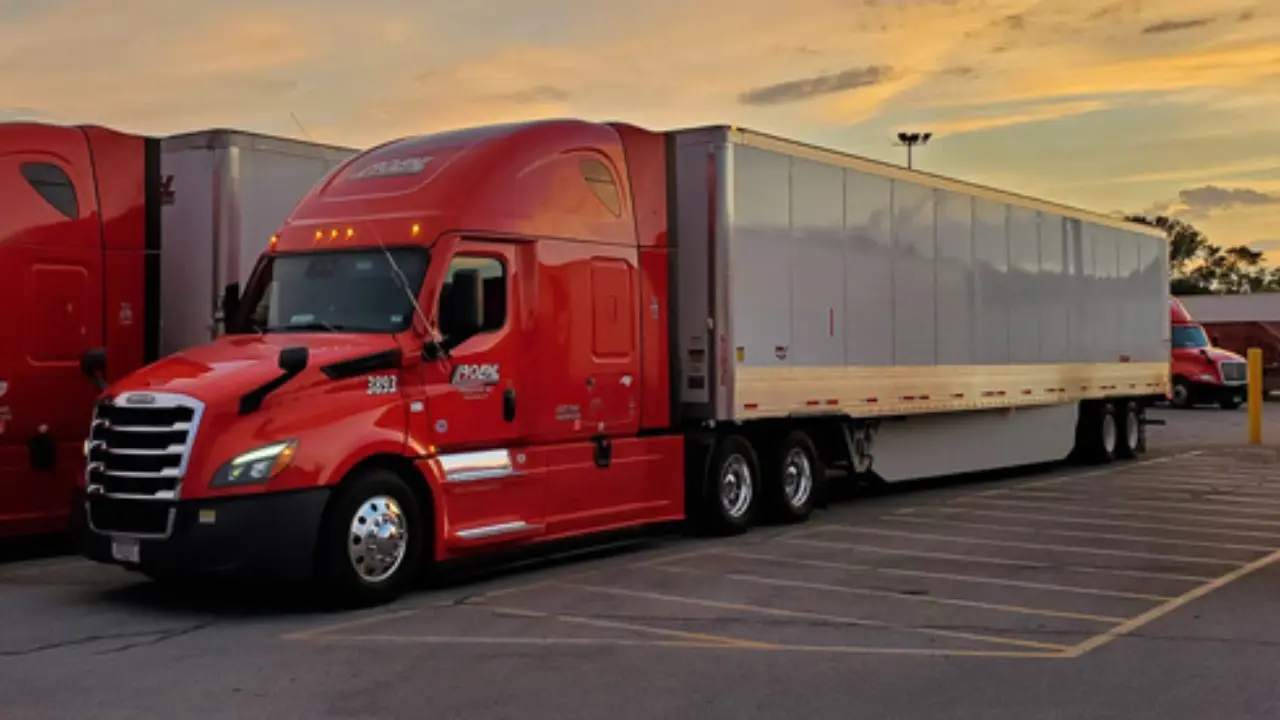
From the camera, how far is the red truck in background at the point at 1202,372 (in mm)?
40469

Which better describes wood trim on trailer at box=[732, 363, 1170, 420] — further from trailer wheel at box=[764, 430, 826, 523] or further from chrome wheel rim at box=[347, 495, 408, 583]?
chrome wheel rim at box=[347, 495, 408, 583]

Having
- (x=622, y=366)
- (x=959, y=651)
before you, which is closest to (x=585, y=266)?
(x=622, y=366)

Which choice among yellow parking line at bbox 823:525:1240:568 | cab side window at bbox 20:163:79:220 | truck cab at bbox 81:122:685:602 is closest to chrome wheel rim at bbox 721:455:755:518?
truck cab at bbox 81:122:685:602

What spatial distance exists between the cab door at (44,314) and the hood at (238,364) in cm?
233

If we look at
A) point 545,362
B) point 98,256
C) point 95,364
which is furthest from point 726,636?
point 98,256

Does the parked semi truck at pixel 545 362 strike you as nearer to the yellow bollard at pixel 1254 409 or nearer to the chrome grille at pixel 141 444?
the chrome grille at pixel 141 444

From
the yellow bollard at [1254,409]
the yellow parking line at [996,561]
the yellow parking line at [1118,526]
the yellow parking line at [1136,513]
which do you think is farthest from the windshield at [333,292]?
the yellow bollard at [1254,409]

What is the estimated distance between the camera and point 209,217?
13.1 m

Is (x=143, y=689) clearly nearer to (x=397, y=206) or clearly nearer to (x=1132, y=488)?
(x=397, y=206)

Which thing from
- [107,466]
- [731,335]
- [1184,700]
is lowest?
[1184,700]

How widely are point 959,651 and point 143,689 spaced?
4.40 m

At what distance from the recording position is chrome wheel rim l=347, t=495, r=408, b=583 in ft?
30.4

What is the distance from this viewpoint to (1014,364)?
18.8m

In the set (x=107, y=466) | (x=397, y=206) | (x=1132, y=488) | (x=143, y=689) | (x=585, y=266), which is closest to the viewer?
(x=143, y=689)
